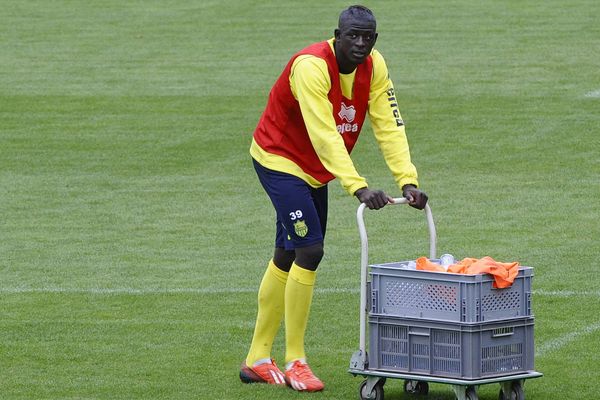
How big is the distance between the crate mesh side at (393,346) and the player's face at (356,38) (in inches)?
55.4

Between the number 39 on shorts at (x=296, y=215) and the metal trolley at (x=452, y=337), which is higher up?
the number 39 on shorts at (x=296, y=215)

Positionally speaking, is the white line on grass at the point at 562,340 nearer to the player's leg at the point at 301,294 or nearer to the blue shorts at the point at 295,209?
the player's leg at the point at 301,294

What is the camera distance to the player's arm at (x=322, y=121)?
8.12 metres

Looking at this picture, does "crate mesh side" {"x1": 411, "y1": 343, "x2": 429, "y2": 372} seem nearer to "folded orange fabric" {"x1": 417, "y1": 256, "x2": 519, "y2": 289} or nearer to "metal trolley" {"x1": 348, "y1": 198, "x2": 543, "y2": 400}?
"metal trolley" {"x1": 348, "y1": 198, "x2": 543, "y2": 400}

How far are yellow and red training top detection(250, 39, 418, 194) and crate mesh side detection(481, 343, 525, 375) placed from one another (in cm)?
105

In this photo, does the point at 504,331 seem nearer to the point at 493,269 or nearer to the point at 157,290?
the point at 493,269

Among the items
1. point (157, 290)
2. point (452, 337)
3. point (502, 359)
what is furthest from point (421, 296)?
point (157, 290)

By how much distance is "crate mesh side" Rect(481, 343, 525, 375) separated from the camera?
25.9 feet

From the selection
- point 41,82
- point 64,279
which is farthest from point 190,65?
point 64,279

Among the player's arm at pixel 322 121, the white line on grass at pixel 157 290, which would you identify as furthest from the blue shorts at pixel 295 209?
the white line on grass at pixel 157 290

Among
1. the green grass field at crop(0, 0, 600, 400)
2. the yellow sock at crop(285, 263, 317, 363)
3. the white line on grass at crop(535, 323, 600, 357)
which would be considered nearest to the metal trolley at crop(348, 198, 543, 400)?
the green grass field at crop(0, 0, 600, 400)

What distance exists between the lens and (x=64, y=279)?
12.2 metres

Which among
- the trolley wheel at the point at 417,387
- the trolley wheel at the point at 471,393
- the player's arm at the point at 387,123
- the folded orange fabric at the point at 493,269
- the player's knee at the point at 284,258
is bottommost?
the trolley wheel at the point at 417,387

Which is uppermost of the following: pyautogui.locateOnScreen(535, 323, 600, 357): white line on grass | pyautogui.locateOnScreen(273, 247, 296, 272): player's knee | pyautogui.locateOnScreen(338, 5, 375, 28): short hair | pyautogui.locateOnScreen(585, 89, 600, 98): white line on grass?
pyautogui.locateOnScreen(338, 5, 375, 28): short hair
